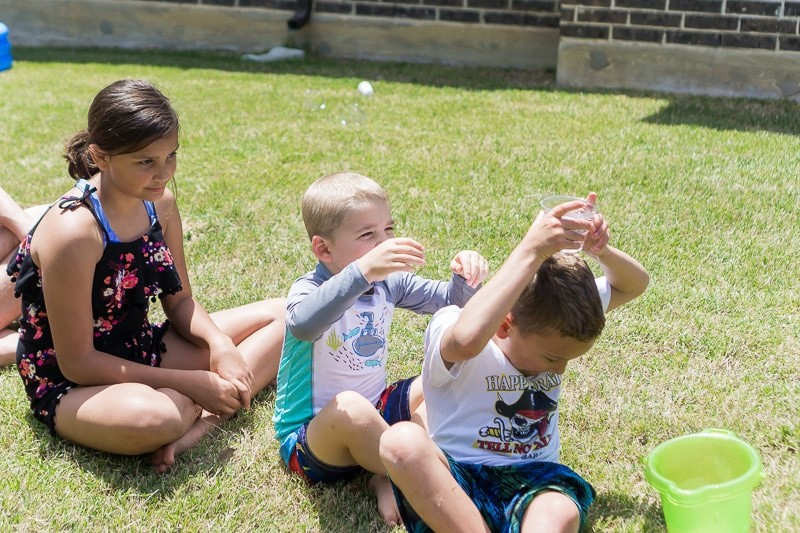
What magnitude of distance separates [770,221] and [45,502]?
12.3 ft

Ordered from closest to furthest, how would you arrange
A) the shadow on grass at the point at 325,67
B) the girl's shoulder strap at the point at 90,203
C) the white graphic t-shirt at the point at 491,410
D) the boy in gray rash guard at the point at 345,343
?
the white graphic t-shirt at the point at 491,410 < the boy in gray rash guard at the point at 345,343 < the girl's shoulder strap at the point at 90,203 < the shadow on grass at the point at 325,67

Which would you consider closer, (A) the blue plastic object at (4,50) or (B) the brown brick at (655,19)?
(B) the brown brick at (655,19)

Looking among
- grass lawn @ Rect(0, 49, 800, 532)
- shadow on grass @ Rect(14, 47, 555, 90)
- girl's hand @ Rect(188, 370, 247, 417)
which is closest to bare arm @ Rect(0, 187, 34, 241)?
grass lawn @ Rect(0, 49, 800, 532)

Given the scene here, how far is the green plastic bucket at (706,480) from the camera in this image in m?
2.13

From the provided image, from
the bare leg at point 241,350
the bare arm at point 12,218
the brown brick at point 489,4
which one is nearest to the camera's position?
the bare leg at point 241,350

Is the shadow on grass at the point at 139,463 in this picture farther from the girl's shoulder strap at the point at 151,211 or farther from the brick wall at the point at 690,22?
the brick wall at the point at 690,22

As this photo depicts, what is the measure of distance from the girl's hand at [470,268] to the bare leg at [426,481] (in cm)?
53

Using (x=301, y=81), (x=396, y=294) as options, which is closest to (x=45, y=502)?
(x=396, y=294)

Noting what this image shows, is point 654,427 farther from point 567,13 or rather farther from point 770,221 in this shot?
point 567,13

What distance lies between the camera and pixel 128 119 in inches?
104

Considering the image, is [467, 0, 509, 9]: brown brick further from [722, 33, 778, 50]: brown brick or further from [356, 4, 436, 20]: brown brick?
[722, 33, 778, 50]: brown brick

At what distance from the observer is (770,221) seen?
4.67m

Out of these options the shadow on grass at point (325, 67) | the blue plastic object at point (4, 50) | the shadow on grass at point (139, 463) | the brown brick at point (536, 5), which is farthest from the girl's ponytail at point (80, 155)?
the blue plastic object at point (4, 50)

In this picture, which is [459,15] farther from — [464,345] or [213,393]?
[464,345]
